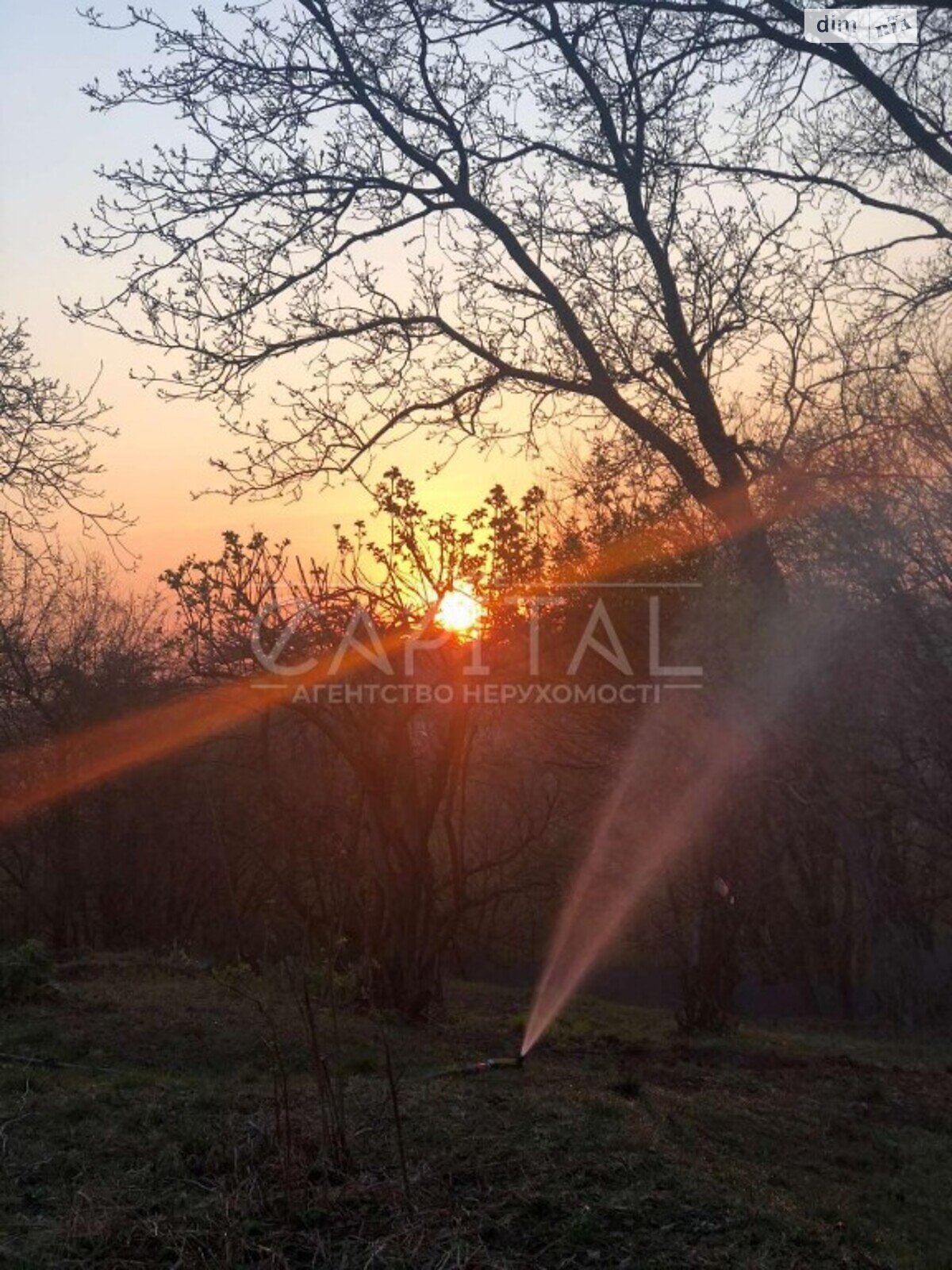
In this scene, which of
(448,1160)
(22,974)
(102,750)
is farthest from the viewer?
(102,750)

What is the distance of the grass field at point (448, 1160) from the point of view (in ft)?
13.4

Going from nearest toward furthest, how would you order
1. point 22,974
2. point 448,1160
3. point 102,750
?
1. point 448,1160
2. point 22,974
3. point 102,750

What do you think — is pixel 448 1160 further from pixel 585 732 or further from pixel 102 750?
pixel 102 750

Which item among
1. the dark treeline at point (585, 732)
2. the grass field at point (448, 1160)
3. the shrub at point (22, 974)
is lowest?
the grass field at point (448, 1160)

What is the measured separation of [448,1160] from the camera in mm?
4750

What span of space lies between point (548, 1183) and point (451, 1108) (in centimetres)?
113

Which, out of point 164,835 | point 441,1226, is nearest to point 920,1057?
point 441,1226

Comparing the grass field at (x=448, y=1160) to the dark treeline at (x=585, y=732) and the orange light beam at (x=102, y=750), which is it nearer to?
the dark treeline at (x=585, y=732)

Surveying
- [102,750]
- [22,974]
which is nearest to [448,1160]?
[22,974]

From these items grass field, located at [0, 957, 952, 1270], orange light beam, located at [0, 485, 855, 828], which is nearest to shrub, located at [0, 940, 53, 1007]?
grass field, located at [0, 957, 952, 1270]

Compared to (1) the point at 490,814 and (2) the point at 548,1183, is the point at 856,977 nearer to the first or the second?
(1) the point at 490,814

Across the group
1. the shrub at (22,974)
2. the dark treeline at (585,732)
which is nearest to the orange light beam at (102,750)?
the dark treeline at (585,732)

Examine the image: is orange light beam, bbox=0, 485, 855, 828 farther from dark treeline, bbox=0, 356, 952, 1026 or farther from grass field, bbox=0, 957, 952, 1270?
grass field, bbox=0, 957, 952, 1270

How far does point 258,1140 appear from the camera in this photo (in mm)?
4883
